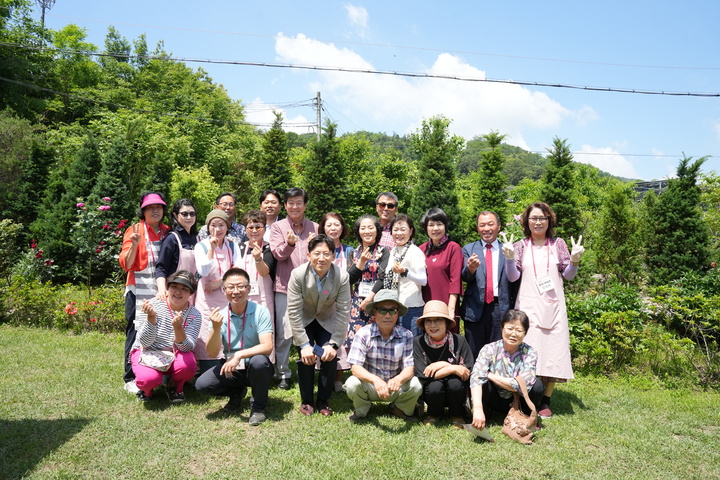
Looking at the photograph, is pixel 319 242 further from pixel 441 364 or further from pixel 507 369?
pixel 507 369

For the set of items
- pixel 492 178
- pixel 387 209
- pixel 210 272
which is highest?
pixel 492 178

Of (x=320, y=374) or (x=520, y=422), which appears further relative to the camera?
(x=320, y=374)

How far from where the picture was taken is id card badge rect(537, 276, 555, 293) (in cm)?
440

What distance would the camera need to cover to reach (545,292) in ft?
14.5

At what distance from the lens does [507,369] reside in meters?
4.00

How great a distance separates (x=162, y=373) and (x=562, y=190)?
894 cm

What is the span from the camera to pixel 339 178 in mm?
11578

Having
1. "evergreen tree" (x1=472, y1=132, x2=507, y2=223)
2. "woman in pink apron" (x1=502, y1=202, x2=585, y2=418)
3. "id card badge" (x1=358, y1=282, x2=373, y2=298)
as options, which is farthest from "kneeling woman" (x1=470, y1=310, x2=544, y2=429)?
"evergreen tree" (x1=472, y1=132, x2=507, y2=223)

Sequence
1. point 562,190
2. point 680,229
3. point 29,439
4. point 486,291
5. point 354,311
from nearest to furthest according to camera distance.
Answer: point 29,439 → point 486,291 → point 354,311 → point 680,229 → point 562,190

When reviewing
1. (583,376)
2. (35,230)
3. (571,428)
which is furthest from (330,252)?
(35,230)

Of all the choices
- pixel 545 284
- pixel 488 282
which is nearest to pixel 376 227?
pixel 488 282

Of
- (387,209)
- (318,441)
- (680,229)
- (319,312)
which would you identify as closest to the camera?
(318,441)

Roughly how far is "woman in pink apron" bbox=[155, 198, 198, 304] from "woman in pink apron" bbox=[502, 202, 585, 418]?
3.26 metres

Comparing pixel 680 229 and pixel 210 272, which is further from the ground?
pixel 680 229
